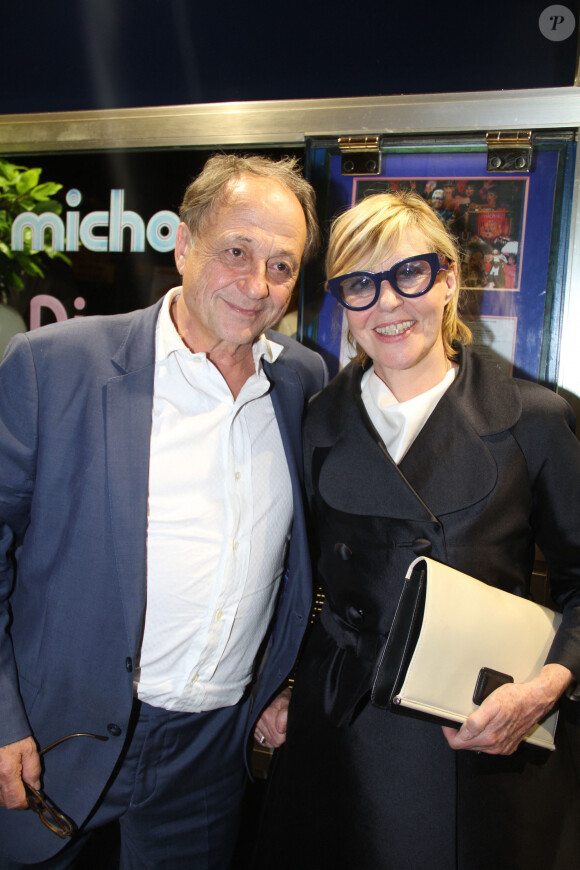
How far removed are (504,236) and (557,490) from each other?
886mm

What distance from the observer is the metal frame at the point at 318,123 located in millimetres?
1860

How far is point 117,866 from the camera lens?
2.04 metres

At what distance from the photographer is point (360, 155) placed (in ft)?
6.58

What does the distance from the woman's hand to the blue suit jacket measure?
72cm

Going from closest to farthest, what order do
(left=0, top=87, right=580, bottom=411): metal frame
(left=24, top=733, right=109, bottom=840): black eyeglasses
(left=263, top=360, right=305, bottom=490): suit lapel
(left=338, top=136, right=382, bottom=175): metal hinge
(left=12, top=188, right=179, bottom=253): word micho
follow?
(left=24, top=733, right=109, bottom=840): black eyeglasses < (left=263, top=360, right=305, bottom=490): suit lapel < (left=0, top=87, right=580, bottom=411): metal frame < (left=338, top=136, right=382, bottom=175): metal hinge < (left=12, top=188, right=179, bottom=253): word micho

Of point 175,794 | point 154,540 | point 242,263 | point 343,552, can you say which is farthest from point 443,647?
point 242,263

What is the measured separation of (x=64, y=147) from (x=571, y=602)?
2111 millimetres

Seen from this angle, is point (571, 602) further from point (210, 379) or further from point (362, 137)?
point (362, 137)

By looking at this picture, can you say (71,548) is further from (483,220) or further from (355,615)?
(483,220)

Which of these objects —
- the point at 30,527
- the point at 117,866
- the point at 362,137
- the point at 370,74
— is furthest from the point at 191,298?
the point at 117,866

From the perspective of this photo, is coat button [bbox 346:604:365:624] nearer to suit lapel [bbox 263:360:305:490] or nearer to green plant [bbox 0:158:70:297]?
suit lapel [bbox 263:360:305:490]

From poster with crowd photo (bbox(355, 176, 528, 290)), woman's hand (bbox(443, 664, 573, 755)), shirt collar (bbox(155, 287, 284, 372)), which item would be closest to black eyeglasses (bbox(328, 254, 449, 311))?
shirt collar (bbox(155, 287, 284, 372))

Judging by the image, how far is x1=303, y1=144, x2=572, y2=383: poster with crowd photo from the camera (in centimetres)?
190

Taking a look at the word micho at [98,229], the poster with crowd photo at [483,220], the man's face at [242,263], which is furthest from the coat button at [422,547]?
the word micho at [98,229]
